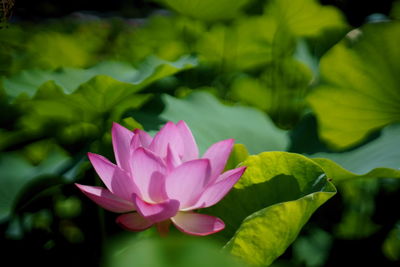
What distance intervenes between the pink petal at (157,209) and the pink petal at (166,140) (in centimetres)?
9

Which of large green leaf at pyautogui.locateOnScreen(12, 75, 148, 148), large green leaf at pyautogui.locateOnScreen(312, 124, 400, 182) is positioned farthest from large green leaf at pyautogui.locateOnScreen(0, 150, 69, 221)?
large green leaf at pyautogui.locateOnScreen(312, 124, 400, 182)

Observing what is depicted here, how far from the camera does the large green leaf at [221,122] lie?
32.4 inches

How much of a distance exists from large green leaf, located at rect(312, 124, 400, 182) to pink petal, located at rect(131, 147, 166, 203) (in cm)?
25

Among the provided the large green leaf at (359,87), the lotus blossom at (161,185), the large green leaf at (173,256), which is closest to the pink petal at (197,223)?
the lotus blossom at (161,185)

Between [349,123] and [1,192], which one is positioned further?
[349,123]

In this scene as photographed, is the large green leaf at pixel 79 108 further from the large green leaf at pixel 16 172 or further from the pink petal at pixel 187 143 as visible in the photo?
the pink petal at pixel 187 143

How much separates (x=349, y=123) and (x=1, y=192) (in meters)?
0.67

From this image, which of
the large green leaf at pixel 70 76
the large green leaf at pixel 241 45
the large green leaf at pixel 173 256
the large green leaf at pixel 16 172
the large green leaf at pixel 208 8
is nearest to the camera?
the large green leaf at pixel 173 256

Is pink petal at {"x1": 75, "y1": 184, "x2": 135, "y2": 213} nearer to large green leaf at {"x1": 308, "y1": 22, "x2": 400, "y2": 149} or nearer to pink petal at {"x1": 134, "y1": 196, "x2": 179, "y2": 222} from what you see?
pink petal at {"x1": 134, "y1": 196, "x2": 179, "y2": 222}

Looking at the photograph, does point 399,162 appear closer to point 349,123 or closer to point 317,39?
point 349,123

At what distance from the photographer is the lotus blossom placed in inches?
18.2

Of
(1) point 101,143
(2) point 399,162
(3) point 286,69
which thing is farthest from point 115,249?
(3) point 286,69

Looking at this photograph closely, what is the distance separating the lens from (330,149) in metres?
0.88

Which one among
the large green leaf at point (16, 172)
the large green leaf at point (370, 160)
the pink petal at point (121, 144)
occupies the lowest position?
the large green leaf at point (16, 172)
